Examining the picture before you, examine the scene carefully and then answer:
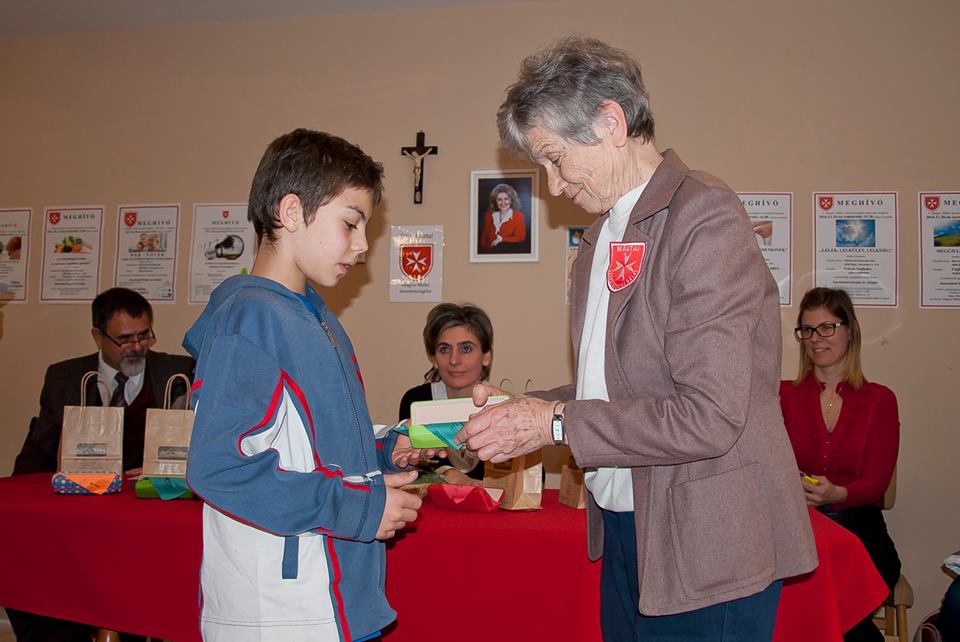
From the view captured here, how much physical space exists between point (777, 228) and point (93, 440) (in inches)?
124

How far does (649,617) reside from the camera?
4.35 feet

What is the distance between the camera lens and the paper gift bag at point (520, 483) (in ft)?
7.59

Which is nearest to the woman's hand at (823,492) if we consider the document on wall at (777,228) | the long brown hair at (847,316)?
the long brown hair at (847,316)

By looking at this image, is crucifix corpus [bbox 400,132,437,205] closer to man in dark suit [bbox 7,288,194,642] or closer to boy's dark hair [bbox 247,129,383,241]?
man in dark suit [bbox 7,288,194,642]

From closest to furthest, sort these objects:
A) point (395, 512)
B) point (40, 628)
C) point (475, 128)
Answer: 1. point (395, 512)
2. point (40, 628)
3. point (475, 128)

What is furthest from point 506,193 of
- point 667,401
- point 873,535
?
point 667,401

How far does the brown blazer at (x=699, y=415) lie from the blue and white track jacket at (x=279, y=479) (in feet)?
1.42

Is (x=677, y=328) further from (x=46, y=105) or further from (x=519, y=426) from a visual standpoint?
(x=46, y=105)

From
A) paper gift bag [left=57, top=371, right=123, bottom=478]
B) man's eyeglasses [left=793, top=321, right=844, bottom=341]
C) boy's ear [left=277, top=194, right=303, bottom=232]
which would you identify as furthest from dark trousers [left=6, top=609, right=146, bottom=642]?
man's eyeglasses [left=793, top=321, right=844, bottom=341]

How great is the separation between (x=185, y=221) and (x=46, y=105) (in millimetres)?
1184

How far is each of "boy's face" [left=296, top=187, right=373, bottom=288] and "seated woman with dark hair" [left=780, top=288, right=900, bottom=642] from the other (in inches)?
97.4

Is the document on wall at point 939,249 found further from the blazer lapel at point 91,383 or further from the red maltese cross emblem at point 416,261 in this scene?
the blazer lapel at point 91,383

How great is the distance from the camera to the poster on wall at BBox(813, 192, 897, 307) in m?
3.72

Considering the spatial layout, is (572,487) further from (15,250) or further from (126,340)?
(15,250)
